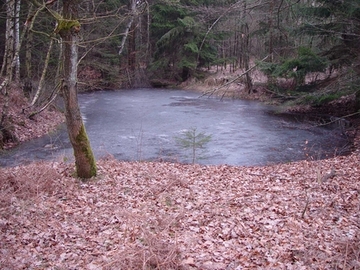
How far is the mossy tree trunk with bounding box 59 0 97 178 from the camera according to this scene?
6.89 m

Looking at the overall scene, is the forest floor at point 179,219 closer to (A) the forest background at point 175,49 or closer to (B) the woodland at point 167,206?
(B) the woodland at point 167,206

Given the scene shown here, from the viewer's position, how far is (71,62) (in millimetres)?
7039

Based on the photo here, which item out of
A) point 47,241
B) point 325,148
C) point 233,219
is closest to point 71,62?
point 47,241

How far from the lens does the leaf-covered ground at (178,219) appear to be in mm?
4301

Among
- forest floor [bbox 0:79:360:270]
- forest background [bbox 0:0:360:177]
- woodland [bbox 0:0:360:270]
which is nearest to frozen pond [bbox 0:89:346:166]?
woodland [bbox 0:0:360:270]

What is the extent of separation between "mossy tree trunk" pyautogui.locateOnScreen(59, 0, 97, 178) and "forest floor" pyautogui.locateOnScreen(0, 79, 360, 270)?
52 centimetres

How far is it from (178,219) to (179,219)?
2cm

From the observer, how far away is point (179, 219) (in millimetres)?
5738

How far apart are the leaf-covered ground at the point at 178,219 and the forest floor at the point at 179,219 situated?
2 cm

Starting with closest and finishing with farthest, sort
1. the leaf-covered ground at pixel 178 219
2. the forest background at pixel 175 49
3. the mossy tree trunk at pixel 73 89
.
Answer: the leaf-covered ground at pixel 178 219 → the mossy tree trunk at pixel 73 89 → the forest background at pixel 175 49

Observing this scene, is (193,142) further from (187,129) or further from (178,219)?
(178,219)

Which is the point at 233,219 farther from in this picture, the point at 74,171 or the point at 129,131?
the point at 129,131

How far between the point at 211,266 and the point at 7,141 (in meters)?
10.3

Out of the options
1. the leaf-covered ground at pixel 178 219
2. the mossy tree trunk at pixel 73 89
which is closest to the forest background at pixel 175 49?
the mossy tree trunk at pixel 73 89
